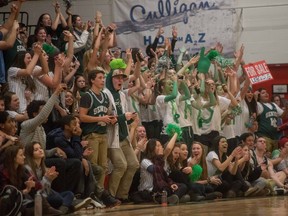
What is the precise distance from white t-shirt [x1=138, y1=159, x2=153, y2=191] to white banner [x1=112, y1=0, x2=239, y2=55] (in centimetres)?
718

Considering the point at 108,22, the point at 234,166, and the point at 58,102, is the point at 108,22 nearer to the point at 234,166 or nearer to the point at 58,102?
the point at 234,166

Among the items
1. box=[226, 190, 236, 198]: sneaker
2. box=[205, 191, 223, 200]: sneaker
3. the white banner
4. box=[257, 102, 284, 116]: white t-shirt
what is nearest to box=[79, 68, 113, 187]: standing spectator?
box=[205, 191, 223, 200]: sneaker

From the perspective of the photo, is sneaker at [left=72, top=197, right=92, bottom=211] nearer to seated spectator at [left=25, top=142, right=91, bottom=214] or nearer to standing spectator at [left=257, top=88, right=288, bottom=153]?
seated spectator at [left=25, top=142, right=91, bottom=214]

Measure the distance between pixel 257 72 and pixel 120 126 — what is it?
6.19 metres

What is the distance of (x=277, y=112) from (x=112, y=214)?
770cm

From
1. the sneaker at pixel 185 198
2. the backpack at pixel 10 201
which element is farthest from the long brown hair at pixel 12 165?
the sneaker at pixel 185 198

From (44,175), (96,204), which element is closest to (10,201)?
(44,175)

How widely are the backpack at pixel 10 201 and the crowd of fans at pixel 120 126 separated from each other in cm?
28

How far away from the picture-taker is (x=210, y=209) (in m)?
11.4

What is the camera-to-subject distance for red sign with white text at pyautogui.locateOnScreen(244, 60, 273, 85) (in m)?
17.6

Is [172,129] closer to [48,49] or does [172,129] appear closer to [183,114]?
[183,114]

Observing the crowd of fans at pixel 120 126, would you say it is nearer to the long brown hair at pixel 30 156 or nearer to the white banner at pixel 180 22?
the long brown hair at pixel 30 156

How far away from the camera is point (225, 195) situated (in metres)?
14.1

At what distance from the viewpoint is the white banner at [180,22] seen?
19.6 meters
